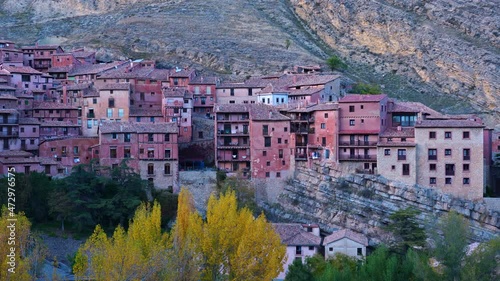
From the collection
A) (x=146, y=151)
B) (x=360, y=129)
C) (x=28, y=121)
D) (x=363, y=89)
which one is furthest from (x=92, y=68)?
(x=360, y=129)

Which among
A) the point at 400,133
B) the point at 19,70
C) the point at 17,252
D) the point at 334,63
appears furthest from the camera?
the point at 334,63

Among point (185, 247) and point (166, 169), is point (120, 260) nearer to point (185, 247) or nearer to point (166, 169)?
point (185, 247)

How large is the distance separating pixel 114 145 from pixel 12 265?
24261 mm

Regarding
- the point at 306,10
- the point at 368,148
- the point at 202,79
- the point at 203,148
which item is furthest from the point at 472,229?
the point at 306,10

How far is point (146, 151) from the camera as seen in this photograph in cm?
5903

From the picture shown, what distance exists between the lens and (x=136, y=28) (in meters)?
93.4

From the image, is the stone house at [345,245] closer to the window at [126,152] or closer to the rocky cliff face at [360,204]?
the rocky cliff face at [360,204]

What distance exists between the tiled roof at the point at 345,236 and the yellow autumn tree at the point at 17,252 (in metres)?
17.7

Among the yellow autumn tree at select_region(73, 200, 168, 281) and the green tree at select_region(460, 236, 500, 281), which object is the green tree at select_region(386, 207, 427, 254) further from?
the yellow autumn tree at select_region(73, 200, 168, 281)

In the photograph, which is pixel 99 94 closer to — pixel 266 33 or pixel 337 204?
pixel 337 204

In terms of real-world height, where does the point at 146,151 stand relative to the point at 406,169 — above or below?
above

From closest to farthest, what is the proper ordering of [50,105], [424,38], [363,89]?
[50,105]
[363,89]
[424,38]

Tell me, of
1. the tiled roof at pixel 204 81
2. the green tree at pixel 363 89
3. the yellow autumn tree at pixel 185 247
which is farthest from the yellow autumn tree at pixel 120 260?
the green tree at pixel 363 89

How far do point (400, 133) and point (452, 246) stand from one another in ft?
41.1
